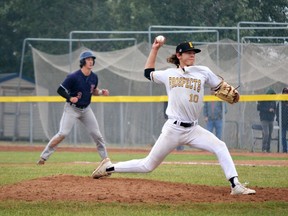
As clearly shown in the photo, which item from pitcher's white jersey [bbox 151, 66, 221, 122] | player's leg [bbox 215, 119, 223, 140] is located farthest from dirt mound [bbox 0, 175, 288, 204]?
player's leg [bbox 215, 119, 223, 140]

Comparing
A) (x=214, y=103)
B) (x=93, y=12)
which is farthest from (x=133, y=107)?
(x=93, y=12)

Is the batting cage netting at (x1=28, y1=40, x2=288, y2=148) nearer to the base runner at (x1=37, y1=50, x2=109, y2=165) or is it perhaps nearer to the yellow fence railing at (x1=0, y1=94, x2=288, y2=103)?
the yellow fence railing at (x1=0, y1=94, x2=288, y2=103)

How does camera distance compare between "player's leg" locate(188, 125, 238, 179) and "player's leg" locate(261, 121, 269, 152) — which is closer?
"player's leg" locate(188, 125, 238, 179)

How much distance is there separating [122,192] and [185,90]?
1.51 metres

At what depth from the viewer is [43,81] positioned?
84.7 feet

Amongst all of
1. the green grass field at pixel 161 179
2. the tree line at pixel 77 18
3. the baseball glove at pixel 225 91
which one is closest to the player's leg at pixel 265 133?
the green grass field at pixel 161 179

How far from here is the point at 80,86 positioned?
48.2 feet

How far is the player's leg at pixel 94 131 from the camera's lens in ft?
47.1

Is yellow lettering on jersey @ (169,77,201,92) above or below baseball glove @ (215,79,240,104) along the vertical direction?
above

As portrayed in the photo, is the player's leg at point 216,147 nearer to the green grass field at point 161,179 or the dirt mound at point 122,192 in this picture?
the dirt mound at point 122,192

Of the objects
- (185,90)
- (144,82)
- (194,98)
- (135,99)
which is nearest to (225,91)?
(194,98)

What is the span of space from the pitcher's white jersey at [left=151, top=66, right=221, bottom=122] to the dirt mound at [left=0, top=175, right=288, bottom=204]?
980 mm

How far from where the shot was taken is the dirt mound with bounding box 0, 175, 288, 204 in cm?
930

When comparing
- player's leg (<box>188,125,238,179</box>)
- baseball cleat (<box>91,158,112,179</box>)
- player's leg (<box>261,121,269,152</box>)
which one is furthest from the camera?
player's leg (<box>261,121,269,152</box>)
